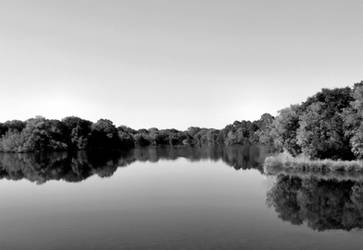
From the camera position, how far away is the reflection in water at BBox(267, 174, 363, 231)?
32594 millimetres

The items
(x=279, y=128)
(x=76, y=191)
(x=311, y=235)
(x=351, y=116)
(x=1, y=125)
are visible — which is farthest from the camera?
(x=1, y=125)

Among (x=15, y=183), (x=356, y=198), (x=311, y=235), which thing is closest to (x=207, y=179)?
(x=356, y=198)

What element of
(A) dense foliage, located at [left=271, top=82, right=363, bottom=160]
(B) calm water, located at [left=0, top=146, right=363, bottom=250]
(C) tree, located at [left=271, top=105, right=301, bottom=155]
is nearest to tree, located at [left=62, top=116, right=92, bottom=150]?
(C) tree, located at [left=271, top=105, right=301, bottom=155]

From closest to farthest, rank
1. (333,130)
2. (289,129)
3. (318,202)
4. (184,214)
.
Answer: (184,214), (318,202), (333,130), (289,129)

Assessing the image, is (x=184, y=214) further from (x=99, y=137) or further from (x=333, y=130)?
(x=99, y=137)

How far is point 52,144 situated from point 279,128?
376ft

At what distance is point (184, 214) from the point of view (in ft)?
116

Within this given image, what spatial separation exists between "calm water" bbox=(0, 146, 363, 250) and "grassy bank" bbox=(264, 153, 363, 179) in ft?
16.1

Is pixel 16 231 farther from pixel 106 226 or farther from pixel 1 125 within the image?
pixel 1 125

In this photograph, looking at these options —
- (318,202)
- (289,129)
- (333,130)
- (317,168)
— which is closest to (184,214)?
(318,202)

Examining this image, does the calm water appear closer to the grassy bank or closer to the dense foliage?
the grassy bank

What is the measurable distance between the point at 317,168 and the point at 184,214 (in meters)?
33.7

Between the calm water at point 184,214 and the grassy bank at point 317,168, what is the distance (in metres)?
4.92

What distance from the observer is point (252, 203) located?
4053 centimetres
